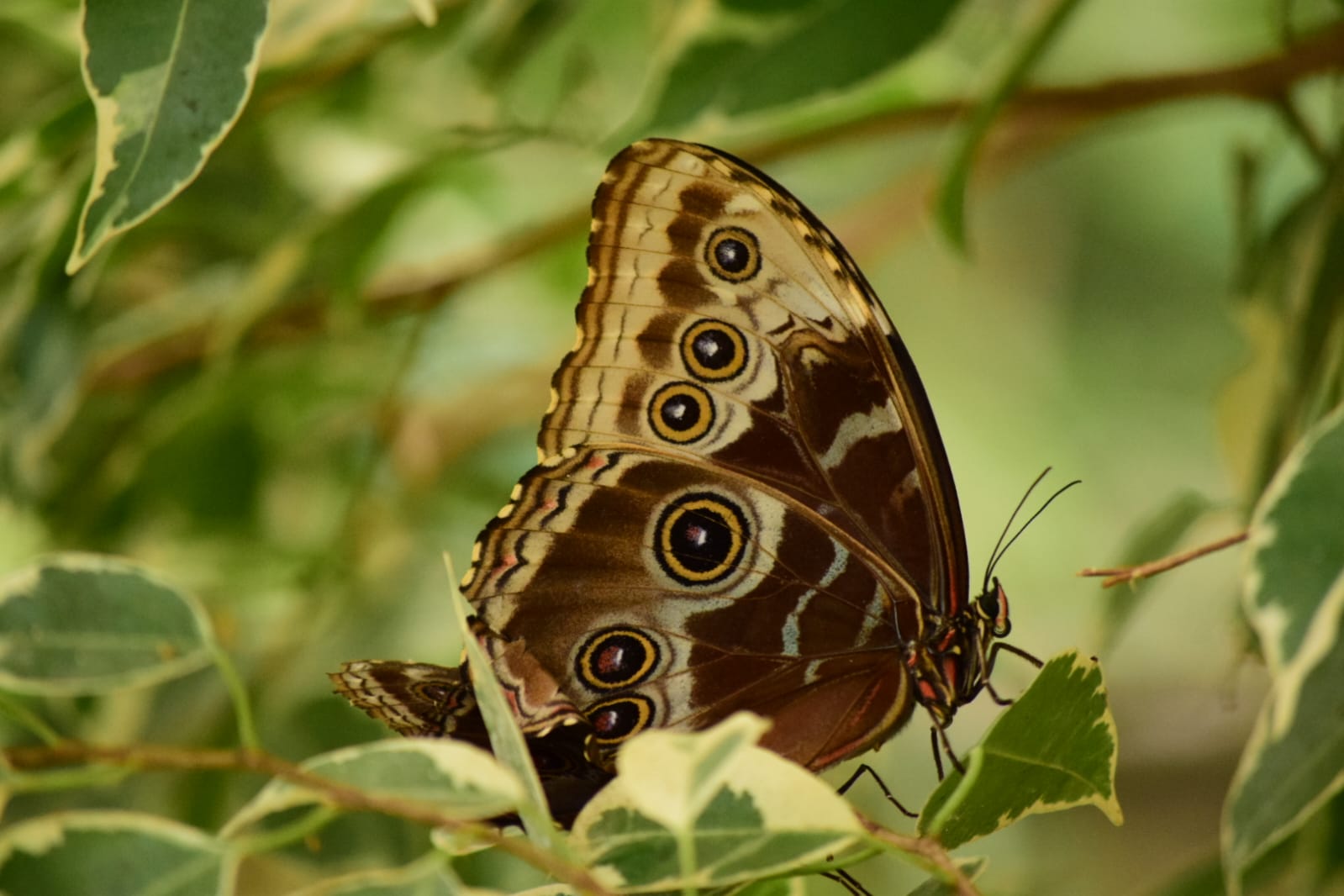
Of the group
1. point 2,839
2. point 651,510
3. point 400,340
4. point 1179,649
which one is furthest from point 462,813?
point 1179,649

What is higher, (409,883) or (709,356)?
(709,356)

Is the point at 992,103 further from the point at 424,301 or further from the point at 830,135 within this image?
the point at 424,301

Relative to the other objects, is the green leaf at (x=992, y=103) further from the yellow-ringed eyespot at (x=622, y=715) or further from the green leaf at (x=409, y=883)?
the green leaf at (x=409, y=883)

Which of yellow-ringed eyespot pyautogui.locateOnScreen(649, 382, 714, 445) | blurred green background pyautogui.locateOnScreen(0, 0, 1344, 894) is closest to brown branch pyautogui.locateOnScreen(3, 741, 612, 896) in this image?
yellow-ringed eyespot pyautogui.locateOnScreen(649, 382, 714, 445)

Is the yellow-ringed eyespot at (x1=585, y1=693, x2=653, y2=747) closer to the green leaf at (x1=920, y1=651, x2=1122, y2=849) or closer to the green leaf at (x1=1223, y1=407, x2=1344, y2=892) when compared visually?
the green leaf at (x1=920, y1=651, x2=1122, y2=849)

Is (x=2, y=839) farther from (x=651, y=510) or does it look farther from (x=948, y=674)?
(x=948, y=674)

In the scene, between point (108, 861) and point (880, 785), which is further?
point (880, 785)

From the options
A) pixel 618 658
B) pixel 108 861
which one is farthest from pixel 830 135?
pixel 108 861
